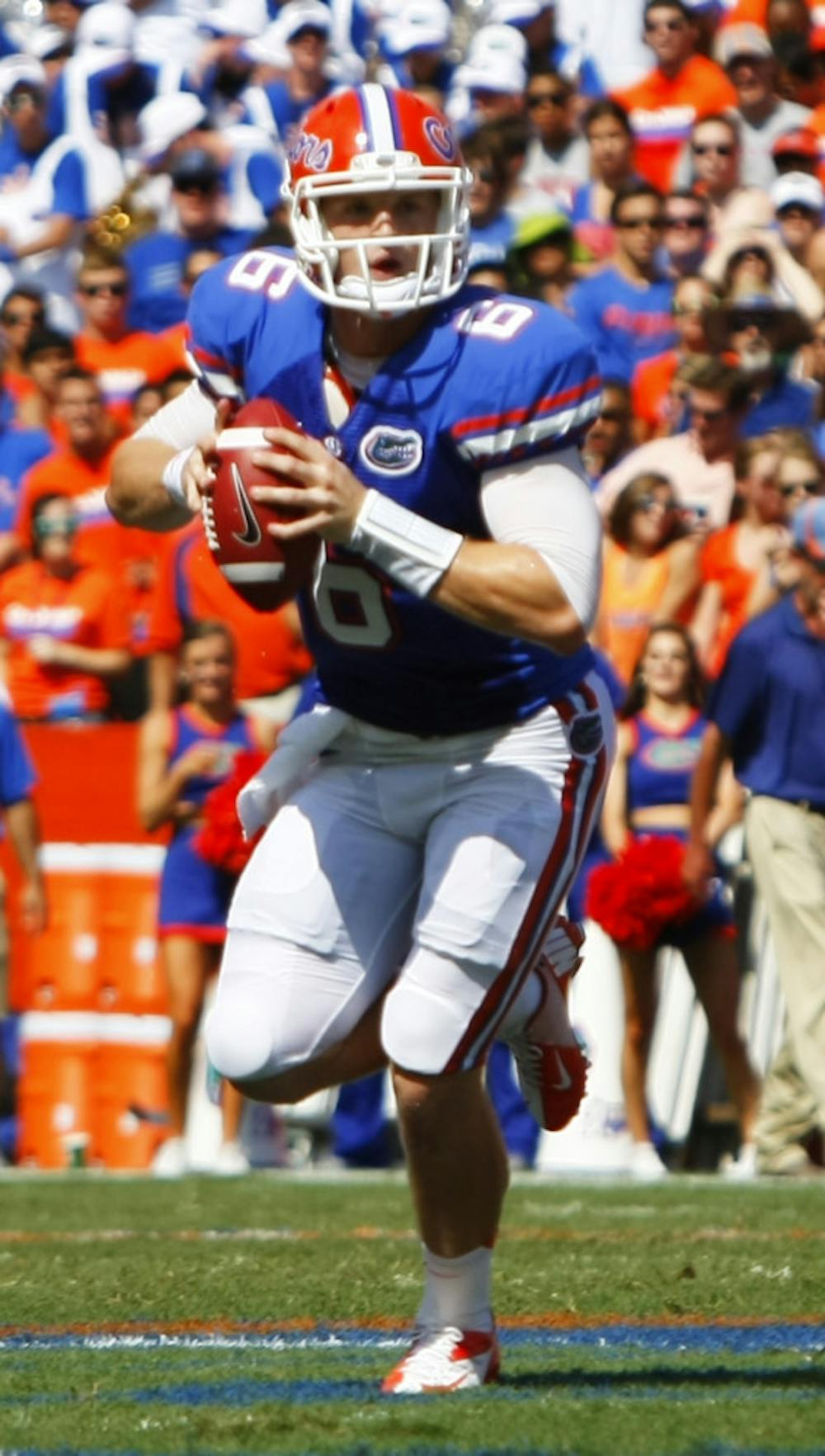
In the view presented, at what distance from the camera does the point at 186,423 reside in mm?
4703

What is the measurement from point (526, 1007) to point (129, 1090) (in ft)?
16.9

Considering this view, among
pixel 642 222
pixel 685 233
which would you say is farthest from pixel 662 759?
pixel 685 233

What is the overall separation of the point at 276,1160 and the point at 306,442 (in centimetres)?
572

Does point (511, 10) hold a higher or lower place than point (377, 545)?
lower

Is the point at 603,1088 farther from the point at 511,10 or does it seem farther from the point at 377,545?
the point at 511,10

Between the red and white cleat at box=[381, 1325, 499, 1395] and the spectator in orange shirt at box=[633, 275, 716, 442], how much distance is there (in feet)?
20.8

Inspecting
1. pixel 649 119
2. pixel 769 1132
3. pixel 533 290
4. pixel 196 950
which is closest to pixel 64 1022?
pixel 196 950

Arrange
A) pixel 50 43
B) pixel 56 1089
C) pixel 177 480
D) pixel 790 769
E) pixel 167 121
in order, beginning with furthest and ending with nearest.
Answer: pixel 50 43 < pixel 167 121 < pixel 56 1089 < pixel 790 769 < pixel 177 480

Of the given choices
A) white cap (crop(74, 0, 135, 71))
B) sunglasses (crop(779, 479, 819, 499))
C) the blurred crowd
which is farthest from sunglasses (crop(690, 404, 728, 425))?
white cap (crop(74, 0, 135, 71))

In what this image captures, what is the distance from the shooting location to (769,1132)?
340 inches

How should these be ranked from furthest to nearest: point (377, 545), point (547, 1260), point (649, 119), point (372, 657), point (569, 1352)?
point (649, 119) < point (547, 1260) < point (569, 1352) < point (372, 657) < point (377, 545)

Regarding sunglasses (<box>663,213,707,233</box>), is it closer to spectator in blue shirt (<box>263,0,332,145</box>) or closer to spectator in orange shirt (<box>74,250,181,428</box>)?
spectator in orange shirt (<box>74,250,181,428</box>)

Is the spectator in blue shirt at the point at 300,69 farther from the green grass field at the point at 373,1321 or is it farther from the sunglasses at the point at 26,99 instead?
the green grass field at the point at 373,1321

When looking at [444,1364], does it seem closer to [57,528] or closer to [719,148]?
[57,528]
